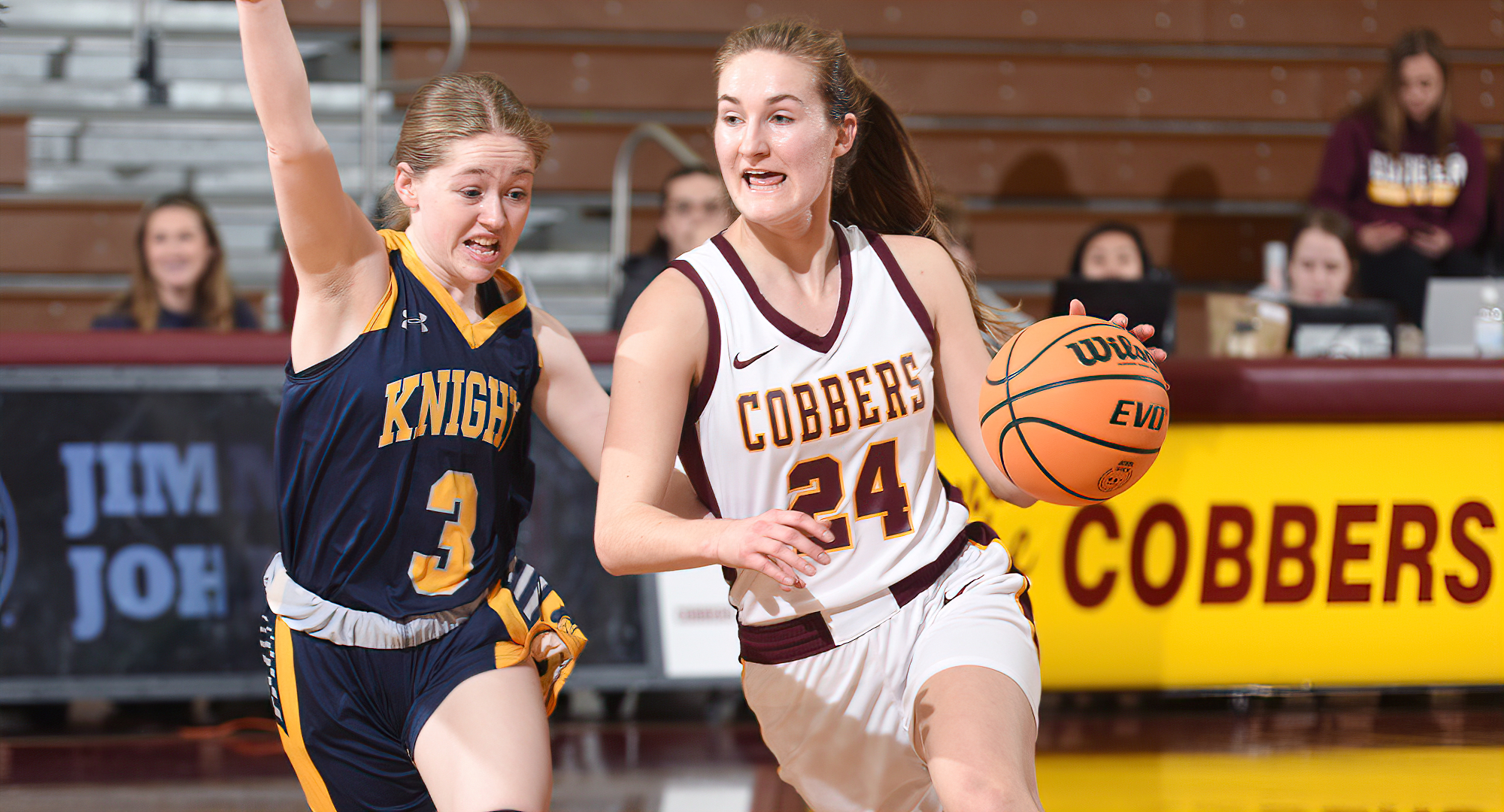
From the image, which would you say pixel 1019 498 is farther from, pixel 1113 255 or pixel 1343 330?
pixel 1113 255

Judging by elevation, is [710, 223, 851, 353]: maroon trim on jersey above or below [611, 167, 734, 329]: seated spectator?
below

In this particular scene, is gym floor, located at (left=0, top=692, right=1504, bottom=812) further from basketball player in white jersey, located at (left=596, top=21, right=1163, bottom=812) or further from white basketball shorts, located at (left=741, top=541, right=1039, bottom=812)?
basketball player in white jersey, located at (left=596, top=21, right=1163, bottom=812)

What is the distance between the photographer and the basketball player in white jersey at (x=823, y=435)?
232 cm

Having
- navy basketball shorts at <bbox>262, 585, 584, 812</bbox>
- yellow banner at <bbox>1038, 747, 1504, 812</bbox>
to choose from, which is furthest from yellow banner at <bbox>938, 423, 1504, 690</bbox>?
navy basketball shorts at <bbox>262, 585, 584, 812</bbox>

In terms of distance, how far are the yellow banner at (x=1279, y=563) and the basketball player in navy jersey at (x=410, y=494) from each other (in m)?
2.34

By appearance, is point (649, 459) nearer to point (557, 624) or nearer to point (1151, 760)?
point (557, 624)

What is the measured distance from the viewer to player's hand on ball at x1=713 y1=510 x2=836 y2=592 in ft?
6.18

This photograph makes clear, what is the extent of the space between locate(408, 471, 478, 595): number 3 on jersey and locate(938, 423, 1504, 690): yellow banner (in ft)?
7.75

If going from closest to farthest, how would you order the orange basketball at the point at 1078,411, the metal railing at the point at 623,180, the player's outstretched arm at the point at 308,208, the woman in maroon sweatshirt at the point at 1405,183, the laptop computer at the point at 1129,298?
the player's outstretched arm at the point at 308,208 < the orange basketball at the point at 1078,411 < the laptop computer at the point at 1129,298 < the metal railing at the point at 623,180 < the woman in maroon sweatshirt at the point at 1405,183

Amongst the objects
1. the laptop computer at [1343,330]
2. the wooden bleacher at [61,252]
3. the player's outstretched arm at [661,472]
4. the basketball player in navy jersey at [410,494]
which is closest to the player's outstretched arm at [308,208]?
the basketball player in navy jersey at [410,494]

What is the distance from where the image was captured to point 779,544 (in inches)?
74.4

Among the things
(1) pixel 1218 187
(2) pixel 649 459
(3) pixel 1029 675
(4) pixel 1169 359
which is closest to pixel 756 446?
(2) pixel 649 459

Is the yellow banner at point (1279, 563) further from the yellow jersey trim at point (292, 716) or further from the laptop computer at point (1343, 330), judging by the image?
the yellow jersey trim at point (292, 716)

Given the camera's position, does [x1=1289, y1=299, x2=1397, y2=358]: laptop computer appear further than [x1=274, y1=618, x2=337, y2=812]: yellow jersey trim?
Yes
